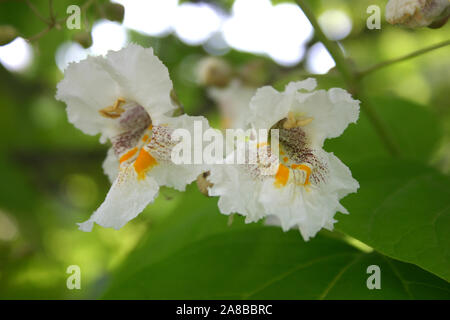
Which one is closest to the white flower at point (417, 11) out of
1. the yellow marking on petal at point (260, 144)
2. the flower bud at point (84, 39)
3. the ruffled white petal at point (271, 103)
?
the ruffled white petal at point (271, 103)

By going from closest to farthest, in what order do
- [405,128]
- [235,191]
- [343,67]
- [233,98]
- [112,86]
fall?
[235,191] → [112,86] → [343,67] → [405,128] → [233,98]

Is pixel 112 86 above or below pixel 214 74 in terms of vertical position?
below

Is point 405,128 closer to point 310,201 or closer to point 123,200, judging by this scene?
point 310,201

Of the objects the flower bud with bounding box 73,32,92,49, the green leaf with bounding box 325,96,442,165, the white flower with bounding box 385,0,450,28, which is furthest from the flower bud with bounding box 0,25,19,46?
the green leaf with bounding box 325,96,442,165

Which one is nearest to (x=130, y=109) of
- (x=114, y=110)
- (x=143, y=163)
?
(x=114, y=110)

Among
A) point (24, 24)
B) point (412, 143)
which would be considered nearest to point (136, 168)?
point (412, 143)

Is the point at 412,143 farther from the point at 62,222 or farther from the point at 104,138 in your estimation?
the point at 62,222
